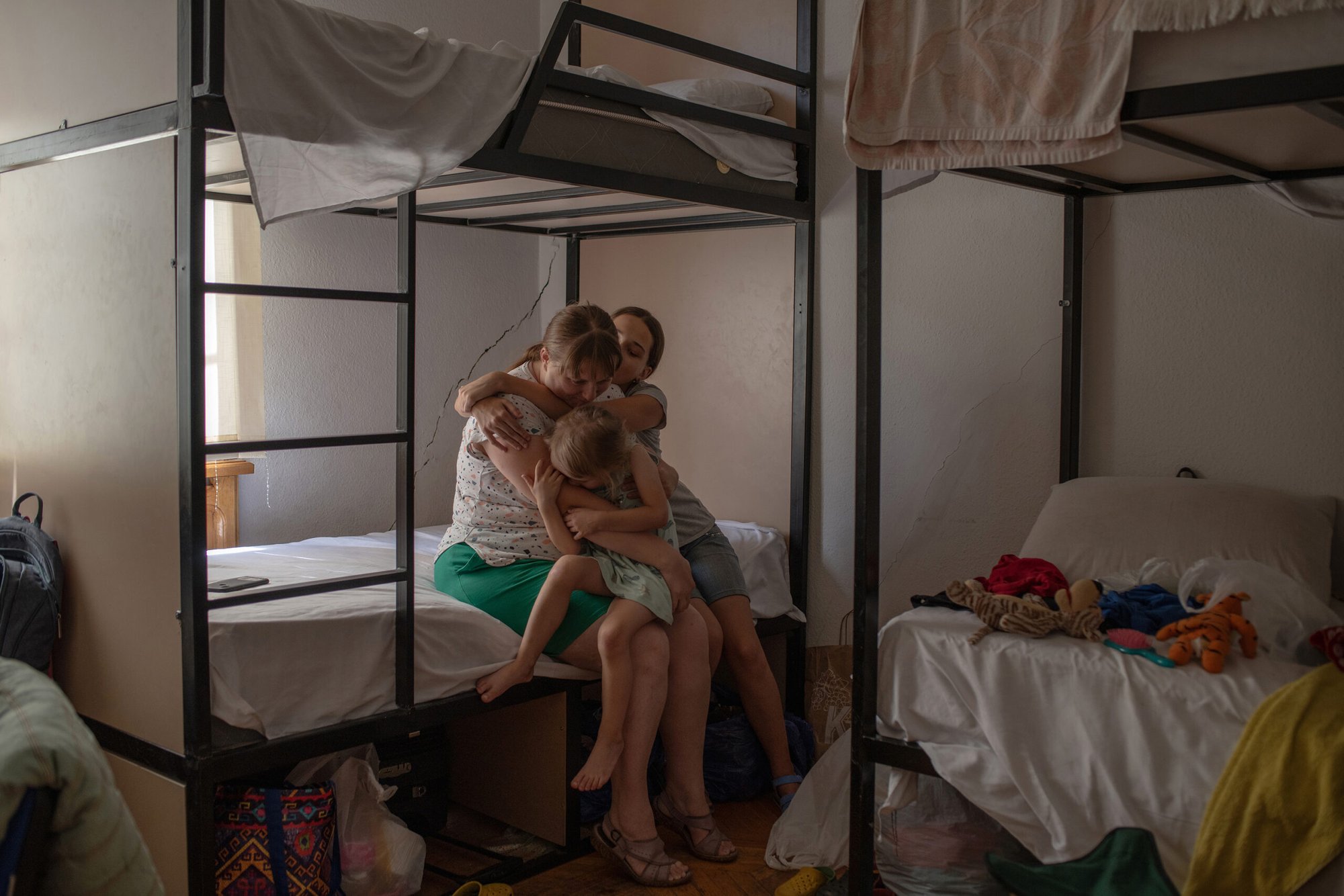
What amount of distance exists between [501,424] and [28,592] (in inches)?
→ 43.7

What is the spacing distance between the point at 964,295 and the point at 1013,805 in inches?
70.0

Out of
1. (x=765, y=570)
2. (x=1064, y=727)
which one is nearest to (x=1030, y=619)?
(x=1064, y=727)

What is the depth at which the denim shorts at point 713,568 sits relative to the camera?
3.42m

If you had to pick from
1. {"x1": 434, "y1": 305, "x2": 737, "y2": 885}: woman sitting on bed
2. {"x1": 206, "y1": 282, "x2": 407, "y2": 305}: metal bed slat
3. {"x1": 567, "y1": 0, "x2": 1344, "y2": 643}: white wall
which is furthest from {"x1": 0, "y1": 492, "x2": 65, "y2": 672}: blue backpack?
{"x1": 567, "y1": 0, "x2": 1344, "y2": 643}: white wall

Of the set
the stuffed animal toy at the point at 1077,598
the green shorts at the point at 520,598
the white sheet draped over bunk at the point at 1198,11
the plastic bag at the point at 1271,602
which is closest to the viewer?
the white sheet draped over bunk at the point at 1198,11

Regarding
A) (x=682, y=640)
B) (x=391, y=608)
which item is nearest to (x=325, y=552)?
(x=391, y=608)

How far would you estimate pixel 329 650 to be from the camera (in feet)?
8.45

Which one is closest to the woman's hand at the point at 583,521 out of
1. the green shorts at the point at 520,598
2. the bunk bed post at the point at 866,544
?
the green shorts at the point at 520,598

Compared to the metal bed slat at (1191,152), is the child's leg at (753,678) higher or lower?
lower

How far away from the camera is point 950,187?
3.65 m

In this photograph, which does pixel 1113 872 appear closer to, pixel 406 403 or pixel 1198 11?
pixel 1198 11

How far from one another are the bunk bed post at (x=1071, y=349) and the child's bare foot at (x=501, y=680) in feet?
5.63

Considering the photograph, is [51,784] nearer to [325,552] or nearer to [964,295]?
[325,552]

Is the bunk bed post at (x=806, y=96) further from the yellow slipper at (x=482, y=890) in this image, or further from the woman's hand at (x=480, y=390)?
the yellow slipper at (x=482, y=890)
